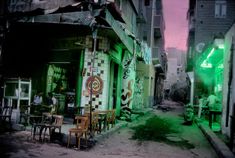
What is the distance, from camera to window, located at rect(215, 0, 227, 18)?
27.3 metres

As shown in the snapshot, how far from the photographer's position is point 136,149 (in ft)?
29.0

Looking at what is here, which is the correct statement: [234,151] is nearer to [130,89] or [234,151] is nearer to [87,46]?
[87,46]

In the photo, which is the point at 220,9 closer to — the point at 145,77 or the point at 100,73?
the point at 145,77

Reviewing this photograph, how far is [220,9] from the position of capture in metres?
27.4

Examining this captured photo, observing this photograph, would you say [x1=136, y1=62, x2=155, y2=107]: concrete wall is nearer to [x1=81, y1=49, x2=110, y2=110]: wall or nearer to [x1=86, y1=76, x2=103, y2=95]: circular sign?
[x1=81, y1=49, x2=110, y2=110]: wall

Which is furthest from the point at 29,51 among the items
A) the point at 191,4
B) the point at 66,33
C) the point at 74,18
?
the point at 191,4

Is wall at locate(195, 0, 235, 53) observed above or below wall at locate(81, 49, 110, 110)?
above

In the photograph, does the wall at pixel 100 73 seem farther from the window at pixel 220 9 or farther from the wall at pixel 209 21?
the window at pixel 220 9

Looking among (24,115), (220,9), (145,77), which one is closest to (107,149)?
(24,115)

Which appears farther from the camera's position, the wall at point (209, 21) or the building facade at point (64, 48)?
the wall at point (209, 21)

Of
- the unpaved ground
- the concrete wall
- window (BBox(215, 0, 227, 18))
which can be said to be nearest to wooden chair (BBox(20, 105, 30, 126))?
the unpaved ground

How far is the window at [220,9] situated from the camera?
27297mm

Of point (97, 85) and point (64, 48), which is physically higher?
point (64, 48)

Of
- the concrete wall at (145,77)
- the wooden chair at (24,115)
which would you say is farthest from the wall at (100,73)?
the concrete wall at (145,77)
